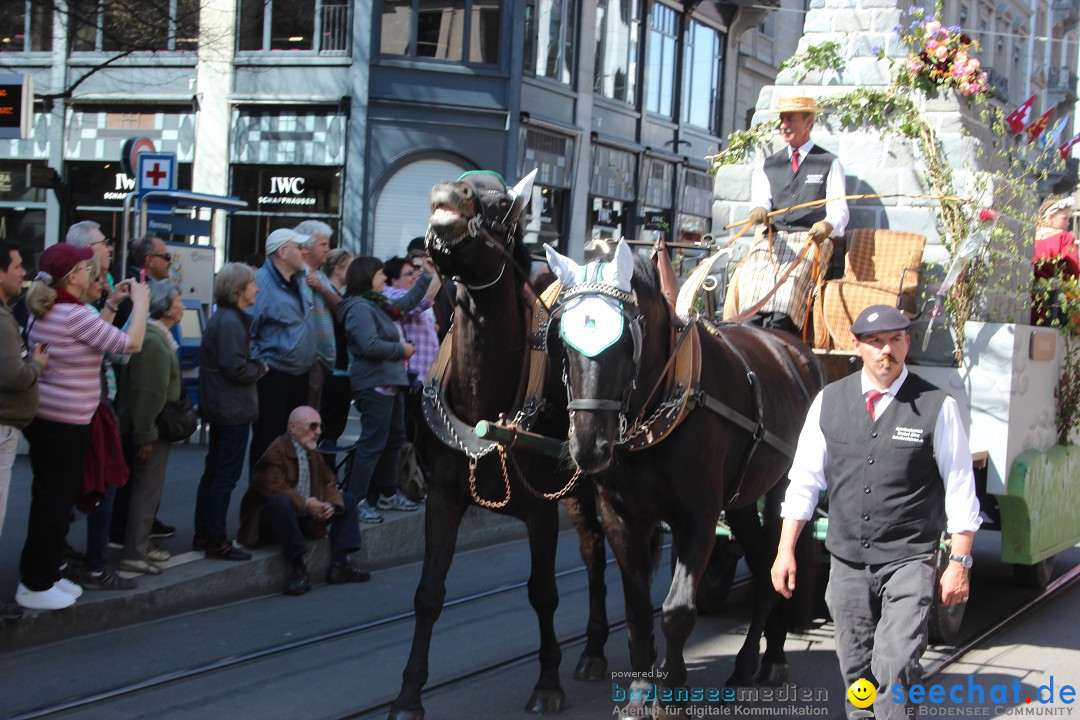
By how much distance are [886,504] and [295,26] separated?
19982 millimetres

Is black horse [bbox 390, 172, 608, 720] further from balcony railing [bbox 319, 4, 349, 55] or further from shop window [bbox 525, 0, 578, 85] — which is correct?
shop window [bbox 525, 0, 578, 85]

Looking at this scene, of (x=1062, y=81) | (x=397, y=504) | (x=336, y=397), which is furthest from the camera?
(x=1062, y=81)

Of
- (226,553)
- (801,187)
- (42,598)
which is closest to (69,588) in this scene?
(42,598)

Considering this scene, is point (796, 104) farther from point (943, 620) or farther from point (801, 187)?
point (943, 620)

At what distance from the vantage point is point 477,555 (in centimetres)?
974

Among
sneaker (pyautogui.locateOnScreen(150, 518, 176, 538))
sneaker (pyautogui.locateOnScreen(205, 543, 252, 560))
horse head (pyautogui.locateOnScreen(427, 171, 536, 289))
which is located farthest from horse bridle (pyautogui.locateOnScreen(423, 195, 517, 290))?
sneaker (pyautogui.locateOnScreen(150, 518, 176, 538))

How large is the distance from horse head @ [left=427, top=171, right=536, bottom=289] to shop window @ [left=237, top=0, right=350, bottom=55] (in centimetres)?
1781

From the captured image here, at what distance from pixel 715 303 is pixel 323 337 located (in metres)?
3.07

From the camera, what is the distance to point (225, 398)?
311 inches

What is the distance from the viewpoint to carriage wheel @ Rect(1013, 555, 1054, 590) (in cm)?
846

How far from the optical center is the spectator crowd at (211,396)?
6.59 metres

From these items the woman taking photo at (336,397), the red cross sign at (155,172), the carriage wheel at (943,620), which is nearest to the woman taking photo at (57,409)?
the woman taking photo at (336,397)

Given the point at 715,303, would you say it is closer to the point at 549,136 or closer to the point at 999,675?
the point at 999,675

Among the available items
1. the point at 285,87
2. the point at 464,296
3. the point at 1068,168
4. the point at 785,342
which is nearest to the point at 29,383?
the point at 464,296
